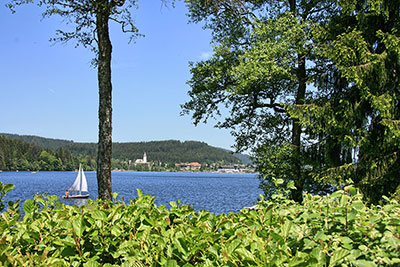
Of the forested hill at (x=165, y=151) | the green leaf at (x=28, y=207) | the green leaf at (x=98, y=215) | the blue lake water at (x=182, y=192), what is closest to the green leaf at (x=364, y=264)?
the green leaf at (x=98, y=215)

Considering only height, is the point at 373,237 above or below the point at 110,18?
below

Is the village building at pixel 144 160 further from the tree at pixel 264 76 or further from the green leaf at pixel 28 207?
the green leaf at pixel 28 207

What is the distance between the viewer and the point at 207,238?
2.02 m

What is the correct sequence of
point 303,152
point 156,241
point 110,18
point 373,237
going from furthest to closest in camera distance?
1. point 303,152
2. point 110,18
3. point 156,241
4. point 373,237

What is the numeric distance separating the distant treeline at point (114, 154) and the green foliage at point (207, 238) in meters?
136

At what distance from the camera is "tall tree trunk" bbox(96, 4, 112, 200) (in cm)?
604

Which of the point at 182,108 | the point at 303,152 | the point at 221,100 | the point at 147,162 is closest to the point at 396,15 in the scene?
the point at 303,152

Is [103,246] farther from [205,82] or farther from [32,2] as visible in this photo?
[205,82]

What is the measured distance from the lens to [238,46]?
13281 mm

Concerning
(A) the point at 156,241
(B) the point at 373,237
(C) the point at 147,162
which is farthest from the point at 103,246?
(C) the point at 147,162

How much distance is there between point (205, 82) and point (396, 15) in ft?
21.4

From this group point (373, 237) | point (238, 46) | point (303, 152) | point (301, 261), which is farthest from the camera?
point (238, 46)

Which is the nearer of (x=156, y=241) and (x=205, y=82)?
(x=156, y=241)

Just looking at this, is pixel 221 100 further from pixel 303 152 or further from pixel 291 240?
pixel 291 240
